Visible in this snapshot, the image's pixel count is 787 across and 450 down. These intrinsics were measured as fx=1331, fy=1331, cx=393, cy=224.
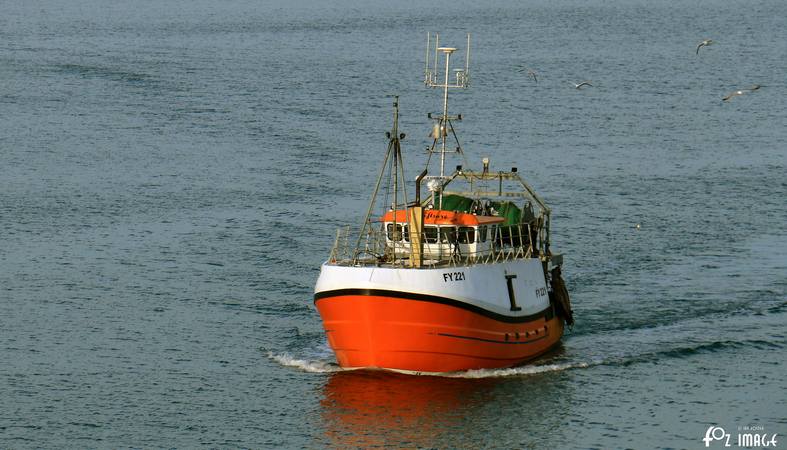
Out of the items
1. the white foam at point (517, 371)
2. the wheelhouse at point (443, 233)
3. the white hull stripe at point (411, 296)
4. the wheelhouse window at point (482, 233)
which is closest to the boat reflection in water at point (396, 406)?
the white foam at point (517, 371)

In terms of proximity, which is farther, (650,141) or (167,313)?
(650,141)

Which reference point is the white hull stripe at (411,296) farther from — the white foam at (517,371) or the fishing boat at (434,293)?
the white foam at (517,371)

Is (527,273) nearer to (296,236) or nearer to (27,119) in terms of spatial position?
(296,236)

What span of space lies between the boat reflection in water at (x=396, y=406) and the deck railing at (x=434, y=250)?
16.1 feet

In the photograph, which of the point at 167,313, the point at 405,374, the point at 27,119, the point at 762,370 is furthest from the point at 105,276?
the point at 27,119

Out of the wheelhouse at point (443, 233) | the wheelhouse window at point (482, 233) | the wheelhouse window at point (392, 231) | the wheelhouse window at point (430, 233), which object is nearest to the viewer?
the wheelhouse at point (443, 233)

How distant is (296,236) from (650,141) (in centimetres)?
4329

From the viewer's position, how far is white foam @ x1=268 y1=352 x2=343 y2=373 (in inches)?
2373

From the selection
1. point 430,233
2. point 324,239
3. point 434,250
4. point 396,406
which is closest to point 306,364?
point 396,406

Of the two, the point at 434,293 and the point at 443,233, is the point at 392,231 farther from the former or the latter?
the point at 434,293

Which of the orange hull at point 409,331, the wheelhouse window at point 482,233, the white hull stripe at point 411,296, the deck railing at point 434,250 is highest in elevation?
the wheelhouse window at point 482,233

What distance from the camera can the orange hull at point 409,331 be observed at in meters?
55.3

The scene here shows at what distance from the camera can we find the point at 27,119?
414 ft

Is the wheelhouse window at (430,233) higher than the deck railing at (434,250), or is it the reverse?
the wheelhouse window at (430,233)
